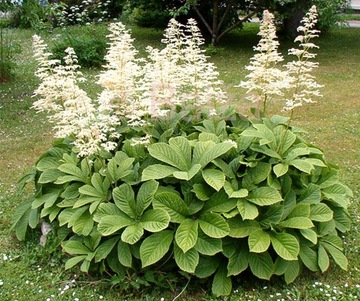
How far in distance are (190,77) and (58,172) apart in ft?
4.47

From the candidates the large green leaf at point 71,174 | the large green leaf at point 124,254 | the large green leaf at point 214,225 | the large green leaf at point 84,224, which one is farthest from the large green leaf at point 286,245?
the large green leaf at point 71,174

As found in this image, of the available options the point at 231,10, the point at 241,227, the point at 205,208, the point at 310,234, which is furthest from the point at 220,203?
the point at 231,10

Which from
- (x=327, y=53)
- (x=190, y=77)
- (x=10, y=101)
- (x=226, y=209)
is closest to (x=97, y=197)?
(x=226, y=209)

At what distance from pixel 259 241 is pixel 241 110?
14.9 ft

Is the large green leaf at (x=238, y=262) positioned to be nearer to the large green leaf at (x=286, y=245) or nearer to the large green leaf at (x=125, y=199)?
the large green leaf at (x=286, y=245)

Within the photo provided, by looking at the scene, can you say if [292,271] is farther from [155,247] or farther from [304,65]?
[304,65]

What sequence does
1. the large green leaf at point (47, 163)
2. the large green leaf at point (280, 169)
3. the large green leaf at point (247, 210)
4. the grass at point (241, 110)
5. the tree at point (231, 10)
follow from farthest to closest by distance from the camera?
1. the tree at point (231, 10)
2. the large green leaf at point (47, 163)
3. the large green leaf at point (280, 169)
4. the grass at point (241, 110)
5. the large green leaf at point (247, 210)

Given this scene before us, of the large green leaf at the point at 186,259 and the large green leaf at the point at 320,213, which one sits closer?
the large green leaf at the point at 186,259

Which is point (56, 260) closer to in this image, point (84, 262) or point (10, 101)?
point (84, 262)

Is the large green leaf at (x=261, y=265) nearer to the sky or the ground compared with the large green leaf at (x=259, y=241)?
nearer to the ground

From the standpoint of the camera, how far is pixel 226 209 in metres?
3.16

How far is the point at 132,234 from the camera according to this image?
2998 millimetres

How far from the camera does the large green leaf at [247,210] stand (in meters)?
3.04

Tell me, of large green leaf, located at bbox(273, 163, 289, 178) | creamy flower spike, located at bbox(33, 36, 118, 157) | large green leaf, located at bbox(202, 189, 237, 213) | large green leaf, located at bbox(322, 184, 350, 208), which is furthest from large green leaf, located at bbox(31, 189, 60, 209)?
large green leaf, located at bbox(322, 184, 350, 208)
